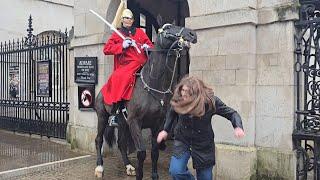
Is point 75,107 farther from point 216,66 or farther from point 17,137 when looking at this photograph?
point 216,66

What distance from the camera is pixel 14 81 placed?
13070 mm

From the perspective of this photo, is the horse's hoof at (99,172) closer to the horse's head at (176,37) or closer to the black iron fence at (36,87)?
the horse's head at (176,37)

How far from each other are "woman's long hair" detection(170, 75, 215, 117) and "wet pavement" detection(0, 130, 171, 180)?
2899 mm

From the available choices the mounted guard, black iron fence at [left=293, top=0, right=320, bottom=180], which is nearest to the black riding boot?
the mounted guard

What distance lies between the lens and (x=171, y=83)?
643cm

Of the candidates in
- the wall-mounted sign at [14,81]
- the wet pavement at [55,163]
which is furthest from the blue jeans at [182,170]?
the wall-mounted sign at [14,81]

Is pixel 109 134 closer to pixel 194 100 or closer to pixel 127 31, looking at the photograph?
pixel 127 31

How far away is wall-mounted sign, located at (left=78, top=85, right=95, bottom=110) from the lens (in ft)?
30.6

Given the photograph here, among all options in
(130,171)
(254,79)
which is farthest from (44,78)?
(254,79)

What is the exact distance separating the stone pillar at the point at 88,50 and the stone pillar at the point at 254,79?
9.42 feet

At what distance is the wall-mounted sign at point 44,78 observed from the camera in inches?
446

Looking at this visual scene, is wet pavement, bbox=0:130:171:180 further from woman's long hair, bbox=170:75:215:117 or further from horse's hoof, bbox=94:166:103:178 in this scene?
woman's long hair, bbox=170:75:215:117

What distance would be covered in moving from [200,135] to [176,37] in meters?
1.80

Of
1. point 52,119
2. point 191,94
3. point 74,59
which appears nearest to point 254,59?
point 191,94
